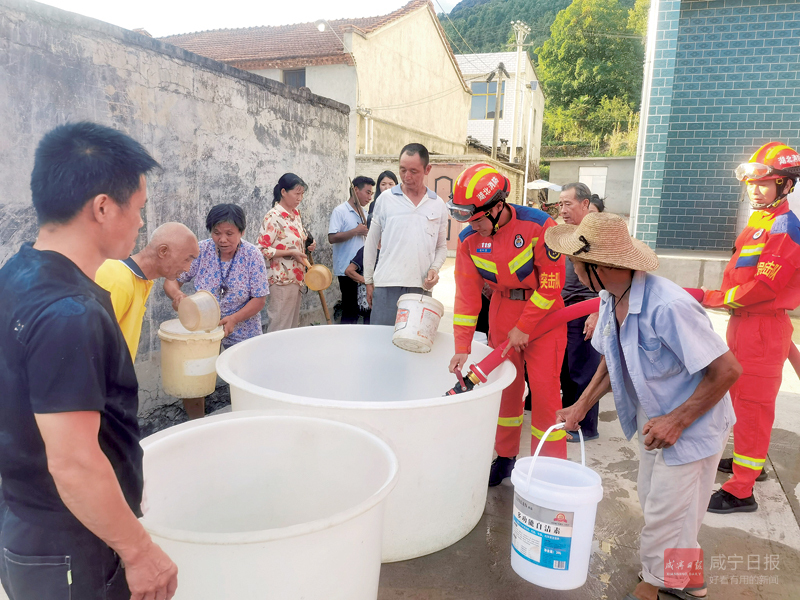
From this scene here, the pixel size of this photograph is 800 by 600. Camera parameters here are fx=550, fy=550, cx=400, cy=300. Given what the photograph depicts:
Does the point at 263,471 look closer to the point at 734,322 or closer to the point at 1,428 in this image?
the point at 1,428

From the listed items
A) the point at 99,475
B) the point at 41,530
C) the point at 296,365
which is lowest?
the point at 296,365

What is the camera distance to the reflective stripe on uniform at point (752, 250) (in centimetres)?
294

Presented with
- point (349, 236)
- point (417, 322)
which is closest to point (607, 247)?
point (417, 322)

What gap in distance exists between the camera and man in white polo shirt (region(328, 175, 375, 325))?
5.92m

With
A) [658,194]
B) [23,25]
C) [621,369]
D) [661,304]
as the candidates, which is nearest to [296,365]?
[621,369]

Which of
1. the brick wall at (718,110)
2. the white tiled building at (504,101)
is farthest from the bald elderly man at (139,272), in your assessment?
the white tiled building at (504,101)

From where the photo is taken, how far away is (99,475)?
108 cm

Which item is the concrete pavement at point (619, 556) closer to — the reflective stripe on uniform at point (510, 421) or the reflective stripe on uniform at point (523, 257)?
the reflective stripe on uniform at point (510, 421)

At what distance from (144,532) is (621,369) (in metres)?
1.85

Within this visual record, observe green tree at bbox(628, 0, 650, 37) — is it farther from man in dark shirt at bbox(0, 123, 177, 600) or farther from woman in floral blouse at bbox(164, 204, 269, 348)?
man in dark shirt at bbox(0, 123, 177, 600)

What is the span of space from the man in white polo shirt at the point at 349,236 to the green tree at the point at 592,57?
32.5 m

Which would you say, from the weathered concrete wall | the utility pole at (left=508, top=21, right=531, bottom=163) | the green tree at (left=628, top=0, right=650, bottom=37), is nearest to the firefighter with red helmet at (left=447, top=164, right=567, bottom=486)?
the weathered concrete wall

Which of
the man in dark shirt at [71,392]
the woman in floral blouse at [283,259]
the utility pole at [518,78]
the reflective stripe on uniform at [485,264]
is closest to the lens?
the man in dark shirt at [71,392]

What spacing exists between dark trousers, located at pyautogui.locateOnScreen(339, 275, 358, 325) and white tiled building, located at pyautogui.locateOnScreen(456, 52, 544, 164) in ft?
73.7
